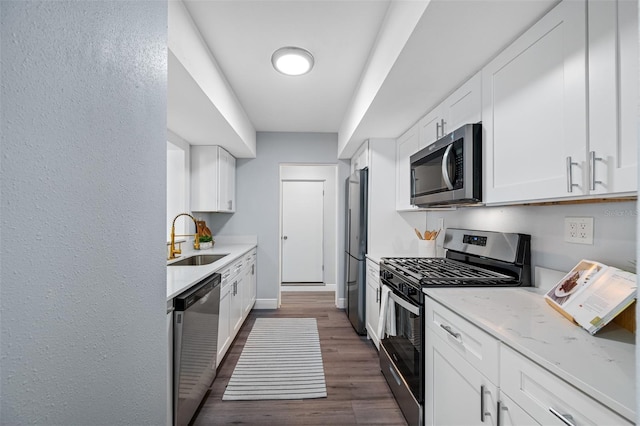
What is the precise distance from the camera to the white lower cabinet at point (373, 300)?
8.89 ft

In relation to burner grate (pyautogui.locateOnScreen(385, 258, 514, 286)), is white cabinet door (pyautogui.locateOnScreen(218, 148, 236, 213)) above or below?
above

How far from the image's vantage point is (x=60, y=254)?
492 millimetres

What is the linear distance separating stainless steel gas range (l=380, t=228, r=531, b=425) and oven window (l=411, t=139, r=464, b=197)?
40 centimetres

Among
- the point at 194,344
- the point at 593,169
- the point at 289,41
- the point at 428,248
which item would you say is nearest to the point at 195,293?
the point at 194,344

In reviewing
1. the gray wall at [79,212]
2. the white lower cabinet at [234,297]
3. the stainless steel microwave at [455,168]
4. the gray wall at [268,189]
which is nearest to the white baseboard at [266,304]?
the gray wall at [268,189]

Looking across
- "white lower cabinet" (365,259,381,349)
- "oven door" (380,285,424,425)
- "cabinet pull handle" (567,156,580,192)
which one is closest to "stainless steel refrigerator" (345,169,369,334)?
"white lower cabinet" (365,259,381,349)

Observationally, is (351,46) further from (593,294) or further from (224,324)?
(224,324)

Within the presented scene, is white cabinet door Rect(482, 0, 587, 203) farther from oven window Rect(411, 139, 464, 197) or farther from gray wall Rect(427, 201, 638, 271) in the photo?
gray wall Rect(427, 201, 638, 271)

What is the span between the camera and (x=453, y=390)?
4.28ft

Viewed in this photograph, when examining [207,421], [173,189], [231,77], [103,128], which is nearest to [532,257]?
[103,128]

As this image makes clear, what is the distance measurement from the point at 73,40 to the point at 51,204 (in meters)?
0.28

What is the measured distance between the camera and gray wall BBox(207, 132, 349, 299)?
4.23 m

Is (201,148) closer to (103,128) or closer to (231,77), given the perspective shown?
(231,77)

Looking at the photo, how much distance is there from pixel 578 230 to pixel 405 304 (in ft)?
2.95
